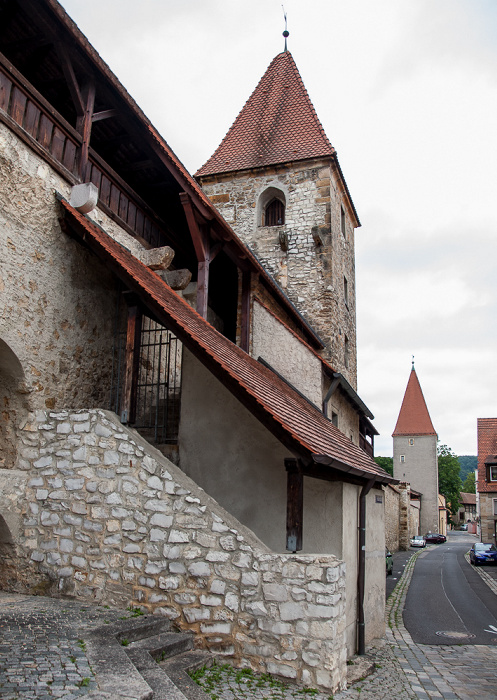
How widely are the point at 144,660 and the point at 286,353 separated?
734 cm

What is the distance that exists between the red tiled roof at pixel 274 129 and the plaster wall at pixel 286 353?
722 cm

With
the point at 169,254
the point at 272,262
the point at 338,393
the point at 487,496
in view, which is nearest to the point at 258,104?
the point at 272,262

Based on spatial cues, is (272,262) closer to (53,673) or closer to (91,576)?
(91,576)

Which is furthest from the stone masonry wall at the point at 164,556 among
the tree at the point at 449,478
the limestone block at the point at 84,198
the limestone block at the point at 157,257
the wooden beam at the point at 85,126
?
the tree at the point at 449,478

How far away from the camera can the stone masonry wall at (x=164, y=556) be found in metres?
4.72

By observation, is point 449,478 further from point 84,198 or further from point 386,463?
point 84,198

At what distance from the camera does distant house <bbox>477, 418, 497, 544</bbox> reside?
32.3 m

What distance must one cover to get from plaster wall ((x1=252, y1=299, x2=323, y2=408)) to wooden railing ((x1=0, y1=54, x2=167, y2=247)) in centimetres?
275

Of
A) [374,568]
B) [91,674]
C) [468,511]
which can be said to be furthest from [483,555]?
[468,511]

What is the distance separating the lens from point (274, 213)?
16.7m

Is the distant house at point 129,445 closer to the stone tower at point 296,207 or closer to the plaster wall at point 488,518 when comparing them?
the stone tower at point 296,207

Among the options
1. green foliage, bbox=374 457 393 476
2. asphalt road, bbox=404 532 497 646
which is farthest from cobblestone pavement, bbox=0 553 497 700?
green foliage, bbox=374 457 393 476

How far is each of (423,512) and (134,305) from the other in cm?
5255

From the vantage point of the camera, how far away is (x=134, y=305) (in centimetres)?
633
